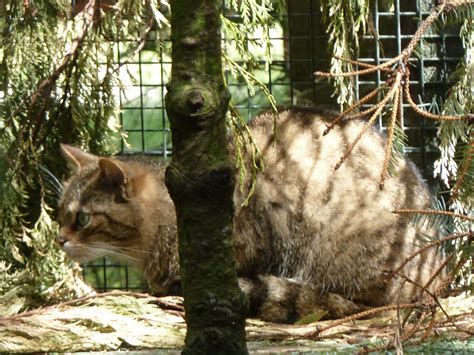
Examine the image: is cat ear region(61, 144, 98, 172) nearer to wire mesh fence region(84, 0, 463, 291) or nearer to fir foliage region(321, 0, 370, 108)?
wire mesh fence region(84, 0, 463, 291)

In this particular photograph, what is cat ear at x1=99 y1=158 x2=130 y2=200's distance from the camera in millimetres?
3644

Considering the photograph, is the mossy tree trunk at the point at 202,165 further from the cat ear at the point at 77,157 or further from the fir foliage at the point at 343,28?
the cat ear at the point at 77,157

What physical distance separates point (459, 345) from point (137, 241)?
1.57 meters

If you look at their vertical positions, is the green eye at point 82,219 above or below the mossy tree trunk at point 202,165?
below

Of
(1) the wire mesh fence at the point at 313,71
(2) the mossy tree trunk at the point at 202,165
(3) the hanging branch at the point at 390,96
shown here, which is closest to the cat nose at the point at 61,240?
(1) the wire mesh fence at the point at 313,71

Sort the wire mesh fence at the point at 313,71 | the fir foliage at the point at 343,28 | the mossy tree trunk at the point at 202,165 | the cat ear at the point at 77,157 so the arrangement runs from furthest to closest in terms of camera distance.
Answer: the wire mesh fence at the point at 313,71 → the cat ear at the point at 77,157 → the fir foliage at the point at 343,28 → the mossy tree trunk at the point at 202,165

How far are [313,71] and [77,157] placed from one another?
4.97 ft

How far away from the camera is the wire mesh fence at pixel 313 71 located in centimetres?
471

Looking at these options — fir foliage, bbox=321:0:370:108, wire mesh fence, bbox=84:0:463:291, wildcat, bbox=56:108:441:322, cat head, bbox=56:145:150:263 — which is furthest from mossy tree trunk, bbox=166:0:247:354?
wire mesh fence, bbox=84:0:463:291

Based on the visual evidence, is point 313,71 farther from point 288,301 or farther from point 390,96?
point 390,96

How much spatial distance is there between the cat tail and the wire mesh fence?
3.87 ft

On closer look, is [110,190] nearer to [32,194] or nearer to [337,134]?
[32,194]

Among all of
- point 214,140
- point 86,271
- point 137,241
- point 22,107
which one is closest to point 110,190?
point 137,241

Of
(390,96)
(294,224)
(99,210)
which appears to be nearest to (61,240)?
(99,210)
